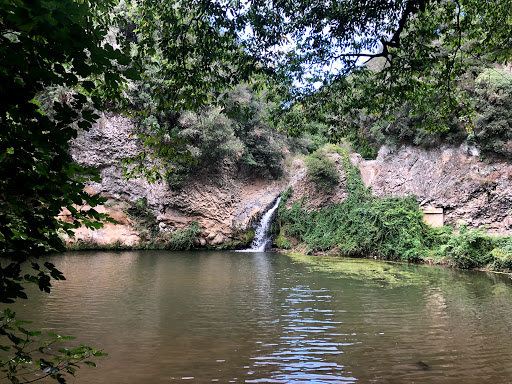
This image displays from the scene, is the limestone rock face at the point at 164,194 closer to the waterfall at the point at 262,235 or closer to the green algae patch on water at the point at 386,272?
the waterfall at the point at 262,235

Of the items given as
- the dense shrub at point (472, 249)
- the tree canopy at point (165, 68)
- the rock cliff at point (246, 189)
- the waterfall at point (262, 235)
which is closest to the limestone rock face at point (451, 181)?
the rock cliff at point (246, 189)

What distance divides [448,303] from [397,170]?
44.8 ft

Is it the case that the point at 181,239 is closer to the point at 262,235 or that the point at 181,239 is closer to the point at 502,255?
the point at 262,235

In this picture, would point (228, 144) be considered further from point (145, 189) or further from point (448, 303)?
point (448, 303)

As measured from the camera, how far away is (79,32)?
1217 mm

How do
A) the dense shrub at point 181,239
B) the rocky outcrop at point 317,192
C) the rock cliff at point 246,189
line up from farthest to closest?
1. the rocky outcrop at point 317,192
2. the dense shrub at point 181,239
3. the rock cliff at point 246,189

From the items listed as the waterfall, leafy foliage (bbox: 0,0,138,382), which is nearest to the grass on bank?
the waterfall

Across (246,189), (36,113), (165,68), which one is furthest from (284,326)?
(246,189)

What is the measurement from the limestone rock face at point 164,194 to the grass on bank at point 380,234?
302 centimetres

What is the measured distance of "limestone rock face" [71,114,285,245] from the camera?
64.7 feet


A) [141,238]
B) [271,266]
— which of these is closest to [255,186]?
[141,238]

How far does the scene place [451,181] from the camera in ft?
57.2

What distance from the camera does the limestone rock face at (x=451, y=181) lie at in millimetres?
15766

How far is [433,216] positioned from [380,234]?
3.08 m
